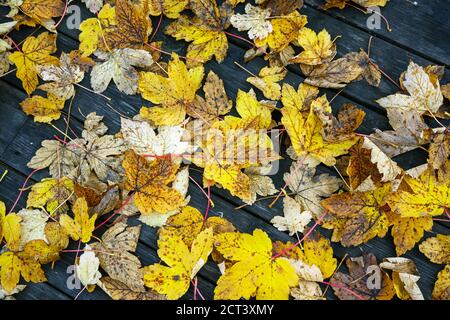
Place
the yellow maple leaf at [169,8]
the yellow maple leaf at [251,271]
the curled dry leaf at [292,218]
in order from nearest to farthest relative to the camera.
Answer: the yellow maple leaf at [251,271] → the curled dry leaf at [292,218] → the yellow maple leaf at [169,8]

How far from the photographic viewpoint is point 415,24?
1.96m

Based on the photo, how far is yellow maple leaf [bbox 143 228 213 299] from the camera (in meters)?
1.61

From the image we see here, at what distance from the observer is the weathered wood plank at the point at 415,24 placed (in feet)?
6.32

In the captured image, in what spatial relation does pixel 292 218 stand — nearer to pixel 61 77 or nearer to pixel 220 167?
pixel 220 167

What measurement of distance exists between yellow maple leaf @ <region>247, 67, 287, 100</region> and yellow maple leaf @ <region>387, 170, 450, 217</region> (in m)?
0.54

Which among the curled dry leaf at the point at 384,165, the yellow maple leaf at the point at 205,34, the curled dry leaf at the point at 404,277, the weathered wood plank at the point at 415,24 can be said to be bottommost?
the curled dry leaf at the point at 404,277

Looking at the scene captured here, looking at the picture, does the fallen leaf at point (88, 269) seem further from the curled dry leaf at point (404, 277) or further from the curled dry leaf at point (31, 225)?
the curled dry leaf at point (404, 277)

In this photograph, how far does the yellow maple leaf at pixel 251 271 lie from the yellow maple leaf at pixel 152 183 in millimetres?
203

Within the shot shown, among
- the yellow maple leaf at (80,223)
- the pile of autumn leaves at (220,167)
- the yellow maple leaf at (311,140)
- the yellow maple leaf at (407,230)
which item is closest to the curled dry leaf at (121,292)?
the pile of autumn leaves at (220,167)

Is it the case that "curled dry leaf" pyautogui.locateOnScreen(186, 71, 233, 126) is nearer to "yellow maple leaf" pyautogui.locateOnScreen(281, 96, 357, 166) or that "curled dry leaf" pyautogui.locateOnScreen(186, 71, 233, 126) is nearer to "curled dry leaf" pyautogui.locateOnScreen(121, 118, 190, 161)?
Result: "curled dry leaf" pyautogui.locateOnScreen(121, 118, 190, 161)

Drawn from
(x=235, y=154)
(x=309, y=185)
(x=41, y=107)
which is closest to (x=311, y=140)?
(x=309, y=185)

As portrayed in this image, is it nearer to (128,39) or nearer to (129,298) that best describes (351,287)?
(129,298)

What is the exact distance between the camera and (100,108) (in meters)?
1.89

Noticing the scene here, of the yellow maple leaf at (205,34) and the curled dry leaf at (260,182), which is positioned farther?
the yellow maple leaf at (205,34)
